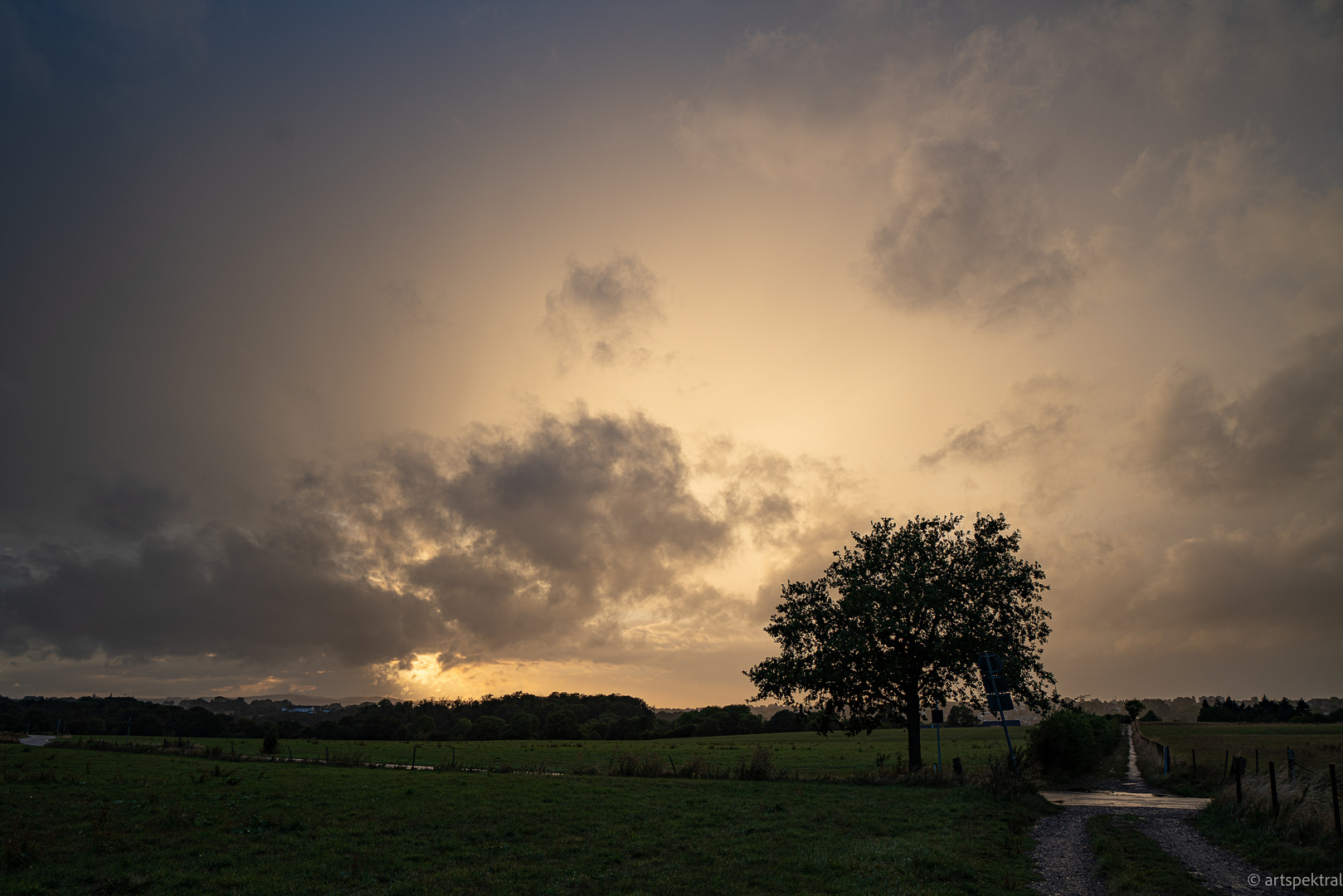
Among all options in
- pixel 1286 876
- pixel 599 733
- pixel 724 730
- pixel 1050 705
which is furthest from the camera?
pixel 724 730

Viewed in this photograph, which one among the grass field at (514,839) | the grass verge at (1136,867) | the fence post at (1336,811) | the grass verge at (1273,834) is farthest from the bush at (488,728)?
the fence post at (1336,811)

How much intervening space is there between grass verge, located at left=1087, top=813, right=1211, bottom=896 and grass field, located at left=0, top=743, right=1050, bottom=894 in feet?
5.53

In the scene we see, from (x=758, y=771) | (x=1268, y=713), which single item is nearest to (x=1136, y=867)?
(x=758, y=771)

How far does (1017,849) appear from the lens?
15867 mm

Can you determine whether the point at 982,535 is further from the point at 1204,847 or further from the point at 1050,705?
the point at 1204,847

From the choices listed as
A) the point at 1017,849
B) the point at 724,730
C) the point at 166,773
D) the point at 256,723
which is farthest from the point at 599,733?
the point at 1017,849

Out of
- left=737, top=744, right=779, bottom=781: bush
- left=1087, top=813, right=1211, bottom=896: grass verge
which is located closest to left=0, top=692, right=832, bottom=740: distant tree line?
left=737, top=744, right=779, bottom=781: bush

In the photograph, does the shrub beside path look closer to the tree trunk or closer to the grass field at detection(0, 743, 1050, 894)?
the grass field at detection(0, 743, 1050, 894)

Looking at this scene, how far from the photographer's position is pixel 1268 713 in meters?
166

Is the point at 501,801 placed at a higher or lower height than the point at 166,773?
higher

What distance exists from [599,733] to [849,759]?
8838cm

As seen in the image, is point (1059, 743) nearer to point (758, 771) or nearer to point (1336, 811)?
point (758, 771)

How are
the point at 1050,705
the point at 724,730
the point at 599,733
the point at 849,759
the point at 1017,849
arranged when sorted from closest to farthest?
the point at 1017,849, the point at 1050,705, the point at 849,759, the point at 599,733, the point at 724,730

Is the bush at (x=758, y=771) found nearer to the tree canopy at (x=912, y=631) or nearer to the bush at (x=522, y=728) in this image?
the tree canopy at (x=912, y=631)
